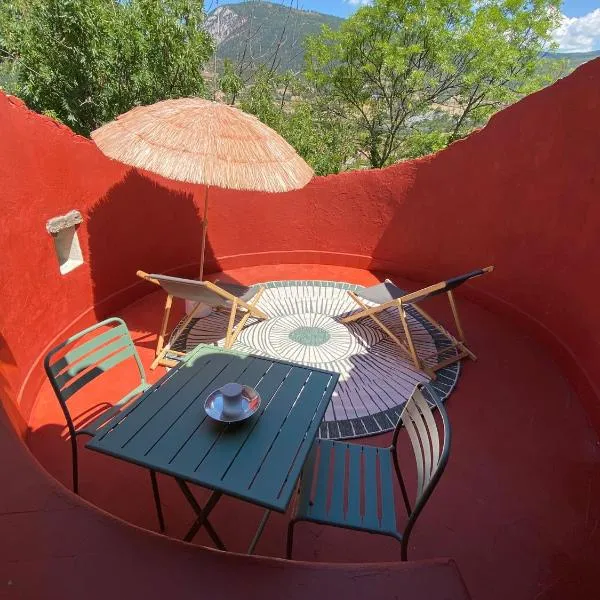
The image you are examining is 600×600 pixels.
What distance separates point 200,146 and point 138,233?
189cm

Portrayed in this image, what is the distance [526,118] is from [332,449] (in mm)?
3925

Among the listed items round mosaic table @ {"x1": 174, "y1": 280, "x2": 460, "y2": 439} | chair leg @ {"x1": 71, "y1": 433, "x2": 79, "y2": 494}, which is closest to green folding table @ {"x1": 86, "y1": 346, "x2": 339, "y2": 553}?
chair leg @ {"x1": 71, "y1": 433, "x2": 79, "y2": 494}

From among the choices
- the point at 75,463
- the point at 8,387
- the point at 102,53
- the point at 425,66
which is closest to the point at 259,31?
the point at 425,66

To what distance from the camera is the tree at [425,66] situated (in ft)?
39.3

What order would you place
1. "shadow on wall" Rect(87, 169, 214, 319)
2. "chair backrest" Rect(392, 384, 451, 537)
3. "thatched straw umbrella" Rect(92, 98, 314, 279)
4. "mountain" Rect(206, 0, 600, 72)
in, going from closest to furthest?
"chair backrest" Rect(392, 384, 451, 537)
"thatched straw umbrella" Rect(92, 98, 314, 279)
"shadow on wall" Rect(87, 169, 214, 319)
"mountain" Rect(206, 0, 600, 72)

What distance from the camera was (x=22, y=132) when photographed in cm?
319

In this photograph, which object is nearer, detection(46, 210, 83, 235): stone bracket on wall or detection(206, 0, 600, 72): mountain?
detection(46, 210, 83, 235): stone bracket on wall

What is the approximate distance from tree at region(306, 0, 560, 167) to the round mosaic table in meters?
10.1

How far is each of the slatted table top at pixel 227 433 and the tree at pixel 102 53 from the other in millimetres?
6940

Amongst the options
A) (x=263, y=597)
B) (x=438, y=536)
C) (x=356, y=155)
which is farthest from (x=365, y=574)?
(x=356, y=155)

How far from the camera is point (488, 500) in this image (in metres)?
2.62

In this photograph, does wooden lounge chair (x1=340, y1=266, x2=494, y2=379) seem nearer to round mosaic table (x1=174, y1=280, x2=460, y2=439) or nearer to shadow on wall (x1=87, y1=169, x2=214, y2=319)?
round mosaic table (x1=174, y1=280, x2=460, y2=439)

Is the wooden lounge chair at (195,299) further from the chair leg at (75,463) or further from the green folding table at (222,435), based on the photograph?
the chair leg at (75,463)

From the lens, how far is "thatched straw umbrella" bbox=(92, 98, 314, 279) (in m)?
3.29
